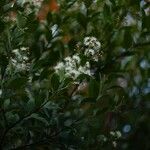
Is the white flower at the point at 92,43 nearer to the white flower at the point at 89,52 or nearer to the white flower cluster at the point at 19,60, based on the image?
the white flower at the point at 89,52

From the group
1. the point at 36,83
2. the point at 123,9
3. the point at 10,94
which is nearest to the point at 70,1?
the point at 123,9

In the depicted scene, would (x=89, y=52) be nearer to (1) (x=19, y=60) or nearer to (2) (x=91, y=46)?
(2) (x=91, y=46)

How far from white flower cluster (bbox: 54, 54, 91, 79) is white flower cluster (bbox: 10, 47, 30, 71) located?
0.58ft

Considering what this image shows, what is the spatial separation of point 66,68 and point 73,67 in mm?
55

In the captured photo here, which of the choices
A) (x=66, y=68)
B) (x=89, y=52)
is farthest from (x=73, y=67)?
(x=89, y=52)

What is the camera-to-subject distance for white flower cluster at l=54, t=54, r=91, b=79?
245 cm

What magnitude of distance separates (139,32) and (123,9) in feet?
0.66

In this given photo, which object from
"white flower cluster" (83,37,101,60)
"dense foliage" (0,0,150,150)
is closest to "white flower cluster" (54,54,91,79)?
"dense foliage" (0,0,150,150)

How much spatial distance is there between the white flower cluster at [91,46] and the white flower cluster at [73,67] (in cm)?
11

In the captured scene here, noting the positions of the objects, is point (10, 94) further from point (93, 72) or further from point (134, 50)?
point (134, 50)

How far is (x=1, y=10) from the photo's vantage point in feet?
9.29

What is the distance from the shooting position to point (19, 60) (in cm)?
260

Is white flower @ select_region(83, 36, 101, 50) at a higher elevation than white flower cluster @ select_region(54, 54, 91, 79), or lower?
higher

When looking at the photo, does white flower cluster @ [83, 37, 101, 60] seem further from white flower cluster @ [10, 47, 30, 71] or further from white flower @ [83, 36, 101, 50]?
white flower cluster @ [10, 47, 30, 71]
